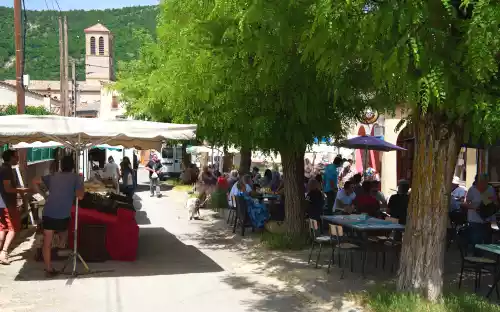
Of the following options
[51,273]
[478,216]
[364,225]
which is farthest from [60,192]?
[478,216]

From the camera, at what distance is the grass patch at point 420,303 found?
670 centimetres

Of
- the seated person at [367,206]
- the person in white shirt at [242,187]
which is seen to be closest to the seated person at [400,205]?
the seated person at [367,206]

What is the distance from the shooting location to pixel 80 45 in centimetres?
13138

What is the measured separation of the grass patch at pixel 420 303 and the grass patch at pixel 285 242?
4.26m

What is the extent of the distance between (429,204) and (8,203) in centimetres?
820

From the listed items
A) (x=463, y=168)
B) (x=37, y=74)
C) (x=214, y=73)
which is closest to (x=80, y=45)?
(x=37, y=74)

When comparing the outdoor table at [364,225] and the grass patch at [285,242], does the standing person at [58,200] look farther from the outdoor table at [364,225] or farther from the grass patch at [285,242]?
the outdoor table at [364,225]

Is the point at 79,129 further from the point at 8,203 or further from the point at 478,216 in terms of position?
the point at 478,216

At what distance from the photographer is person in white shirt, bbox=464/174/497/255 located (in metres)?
10.4

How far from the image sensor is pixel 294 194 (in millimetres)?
12336

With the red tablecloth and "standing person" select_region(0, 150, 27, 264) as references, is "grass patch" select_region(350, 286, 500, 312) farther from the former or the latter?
"standing person" select_region(0, 150, 27, 264)

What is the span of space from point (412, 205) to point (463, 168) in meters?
15.4

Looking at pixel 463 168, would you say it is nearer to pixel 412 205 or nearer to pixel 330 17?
pixel 412 205

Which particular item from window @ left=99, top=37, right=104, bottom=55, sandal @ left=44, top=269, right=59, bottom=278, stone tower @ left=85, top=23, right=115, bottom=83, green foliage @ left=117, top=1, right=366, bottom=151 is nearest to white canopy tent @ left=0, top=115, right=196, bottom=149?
green foliage @ left=117, top=1, right=366, bottom=151
